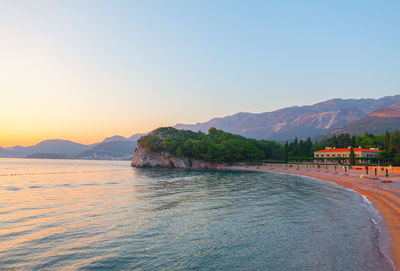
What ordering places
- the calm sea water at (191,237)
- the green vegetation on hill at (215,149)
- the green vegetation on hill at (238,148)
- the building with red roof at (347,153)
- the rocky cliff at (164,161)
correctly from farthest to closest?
1. the rocky cliff at (164,161)
2. the green vegetation on hill at (215,149)
3. the green vegetation on hill at (238,148)
4. the building with red roof at (347,153)
5. the calm sea water at (191,237)

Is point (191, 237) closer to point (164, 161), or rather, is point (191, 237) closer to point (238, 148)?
point (238, 148)

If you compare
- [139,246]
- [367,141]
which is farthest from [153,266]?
[367,141]

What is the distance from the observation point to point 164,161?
153625 mm

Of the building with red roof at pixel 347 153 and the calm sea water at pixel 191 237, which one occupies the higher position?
the building with red roof at pixel 347 153

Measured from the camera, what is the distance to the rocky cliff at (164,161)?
476ft

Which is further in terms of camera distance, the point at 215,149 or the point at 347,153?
the point at 215,149

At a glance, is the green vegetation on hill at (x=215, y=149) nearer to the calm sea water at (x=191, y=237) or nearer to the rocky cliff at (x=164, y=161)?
the rocky cliff at (x=164, y=161)

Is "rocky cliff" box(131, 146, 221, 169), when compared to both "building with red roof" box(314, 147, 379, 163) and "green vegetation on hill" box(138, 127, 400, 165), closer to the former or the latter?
"green vegetation on hill" box(138, 127, 400, 165)

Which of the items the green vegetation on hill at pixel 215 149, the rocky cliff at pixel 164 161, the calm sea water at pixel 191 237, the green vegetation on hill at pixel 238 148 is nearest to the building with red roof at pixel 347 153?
the green vegetation on hill at pixel 238 148

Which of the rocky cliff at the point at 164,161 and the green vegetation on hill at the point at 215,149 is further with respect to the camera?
the rocky cliff at the point at 164,161

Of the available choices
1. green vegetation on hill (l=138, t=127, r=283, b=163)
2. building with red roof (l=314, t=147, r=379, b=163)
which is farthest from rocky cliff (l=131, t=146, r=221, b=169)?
building with red roof (l=314, t=147, r=379, b=163)

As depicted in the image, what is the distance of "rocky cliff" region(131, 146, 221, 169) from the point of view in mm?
145000

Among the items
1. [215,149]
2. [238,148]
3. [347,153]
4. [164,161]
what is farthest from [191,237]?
[164,161]

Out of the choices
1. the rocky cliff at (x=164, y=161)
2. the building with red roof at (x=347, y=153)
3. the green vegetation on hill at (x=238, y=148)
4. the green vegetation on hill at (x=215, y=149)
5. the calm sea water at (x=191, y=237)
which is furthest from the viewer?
the rocky cliff at (x=164, y=161)
